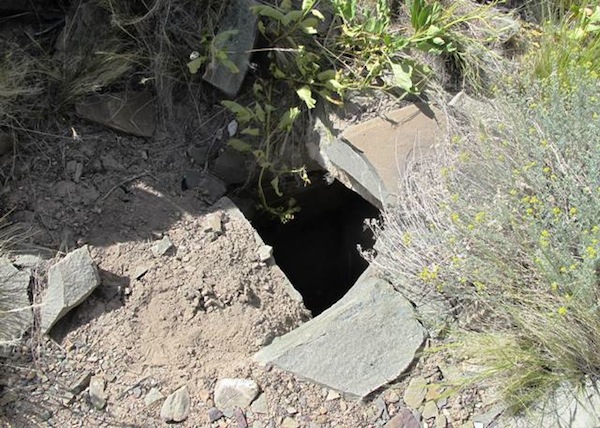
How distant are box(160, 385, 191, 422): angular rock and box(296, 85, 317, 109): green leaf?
4.63 ft

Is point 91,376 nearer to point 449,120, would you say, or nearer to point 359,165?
point 359,165

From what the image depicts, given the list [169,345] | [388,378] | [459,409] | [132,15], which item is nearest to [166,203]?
[169,345]

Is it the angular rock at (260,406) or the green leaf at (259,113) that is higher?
the green leaf at (259,113)

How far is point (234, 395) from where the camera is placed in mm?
2750

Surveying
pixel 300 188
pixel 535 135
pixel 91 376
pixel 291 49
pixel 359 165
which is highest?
pixel 535 135

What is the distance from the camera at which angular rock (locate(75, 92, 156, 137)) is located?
326cm

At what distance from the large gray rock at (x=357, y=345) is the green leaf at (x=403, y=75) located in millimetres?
947

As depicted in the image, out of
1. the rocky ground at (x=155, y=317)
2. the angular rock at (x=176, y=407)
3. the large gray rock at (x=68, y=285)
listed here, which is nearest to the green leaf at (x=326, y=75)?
the rocky ground at (x=155, y=317)

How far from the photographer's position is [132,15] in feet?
10.9

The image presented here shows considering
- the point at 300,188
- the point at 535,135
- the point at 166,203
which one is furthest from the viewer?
the point at 300,188

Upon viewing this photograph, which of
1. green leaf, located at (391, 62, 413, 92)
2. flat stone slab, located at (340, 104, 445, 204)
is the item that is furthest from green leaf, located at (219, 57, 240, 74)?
green leaf, located at (391, 62, 413, 92)

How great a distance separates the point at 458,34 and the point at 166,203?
63.6 inches

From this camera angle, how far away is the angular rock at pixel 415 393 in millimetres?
2756

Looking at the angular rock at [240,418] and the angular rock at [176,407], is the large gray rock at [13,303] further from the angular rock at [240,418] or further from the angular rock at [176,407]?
the angular rock at [240,418]
